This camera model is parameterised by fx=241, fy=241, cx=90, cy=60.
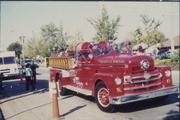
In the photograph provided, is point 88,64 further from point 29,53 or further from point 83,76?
point 29,53

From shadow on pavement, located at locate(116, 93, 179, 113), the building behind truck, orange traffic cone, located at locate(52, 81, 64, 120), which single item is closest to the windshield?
the building behind truck

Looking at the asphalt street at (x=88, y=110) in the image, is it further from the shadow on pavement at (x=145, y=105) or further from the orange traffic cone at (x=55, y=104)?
the orange traffic cone at (x=55, y=104)

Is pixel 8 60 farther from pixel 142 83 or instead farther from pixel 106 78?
pixel 142 83

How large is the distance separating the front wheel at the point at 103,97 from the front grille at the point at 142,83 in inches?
26.8

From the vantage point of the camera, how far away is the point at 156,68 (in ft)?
25.6

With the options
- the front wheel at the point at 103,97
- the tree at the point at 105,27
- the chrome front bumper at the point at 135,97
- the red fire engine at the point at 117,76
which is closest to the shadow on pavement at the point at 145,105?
the front wheel at the point at 103,97

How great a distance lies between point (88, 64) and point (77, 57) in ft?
3.63

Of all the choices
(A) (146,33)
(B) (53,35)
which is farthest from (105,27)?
(B) (53,35)

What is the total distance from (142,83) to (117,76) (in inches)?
35.4

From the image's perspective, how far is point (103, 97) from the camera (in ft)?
24.7

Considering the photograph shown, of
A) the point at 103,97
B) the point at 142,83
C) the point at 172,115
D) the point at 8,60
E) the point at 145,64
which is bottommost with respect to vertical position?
the point at 172,115

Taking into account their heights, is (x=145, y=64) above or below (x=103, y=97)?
above

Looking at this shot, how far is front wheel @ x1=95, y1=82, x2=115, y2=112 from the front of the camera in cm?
735

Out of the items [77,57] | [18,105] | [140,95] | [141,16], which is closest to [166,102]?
[140,95]
